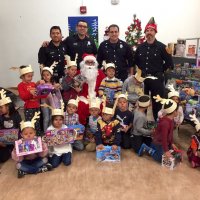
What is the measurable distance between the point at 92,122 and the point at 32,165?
3.40ft

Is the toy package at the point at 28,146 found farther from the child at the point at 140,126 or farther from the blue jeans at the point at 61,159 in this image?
the child at the point at 140,126

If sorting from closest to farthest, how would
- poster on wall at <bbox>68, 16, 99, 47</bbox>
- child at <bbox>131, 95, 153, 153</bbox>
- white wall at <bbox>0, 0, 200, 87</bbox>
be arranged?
child at <bbox>131, 95, 153, 153</bbox>
white wall at <bbox>0, 0, 200, 87</bbox>
poster on wall at <bbox>68, 16, 99, 47</bbox>

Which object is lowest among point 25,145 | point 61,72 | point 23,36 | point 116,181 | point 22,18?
point 116,181

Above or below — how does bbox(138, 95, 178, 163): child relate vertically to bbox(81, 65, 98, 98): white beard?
below

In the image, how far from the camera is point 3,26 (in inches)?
256

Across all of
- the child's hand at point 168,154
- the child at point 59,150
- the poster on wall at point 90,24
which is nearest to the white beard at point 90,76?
the child at point 59,150

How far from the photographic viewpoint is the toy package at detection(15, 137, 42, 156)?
9.49 feet

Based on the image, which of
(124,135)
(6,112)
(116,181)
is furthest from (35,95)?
(116,181)

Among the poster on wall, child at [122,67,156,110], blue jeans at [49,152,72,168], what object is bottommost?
blue jeans at [49,152,72,168]

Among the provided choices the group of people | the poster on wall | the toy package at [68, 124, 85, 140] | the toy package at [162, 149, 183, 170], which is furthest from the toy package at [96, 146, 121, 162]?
the poster on wall

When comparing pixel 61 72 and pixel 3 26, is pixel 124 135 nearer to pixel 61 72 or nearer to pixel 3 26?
pixel 61 72

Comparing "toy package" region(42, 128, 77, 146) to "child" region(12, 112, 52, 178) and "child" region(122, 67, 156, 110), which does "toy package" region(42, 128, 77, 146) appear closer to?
"child" region(12, 112, 52, 178)

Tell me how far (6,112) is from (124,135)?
1.65 metres

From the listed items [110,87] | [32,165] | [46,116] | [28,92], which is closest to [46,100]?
[46,116]
